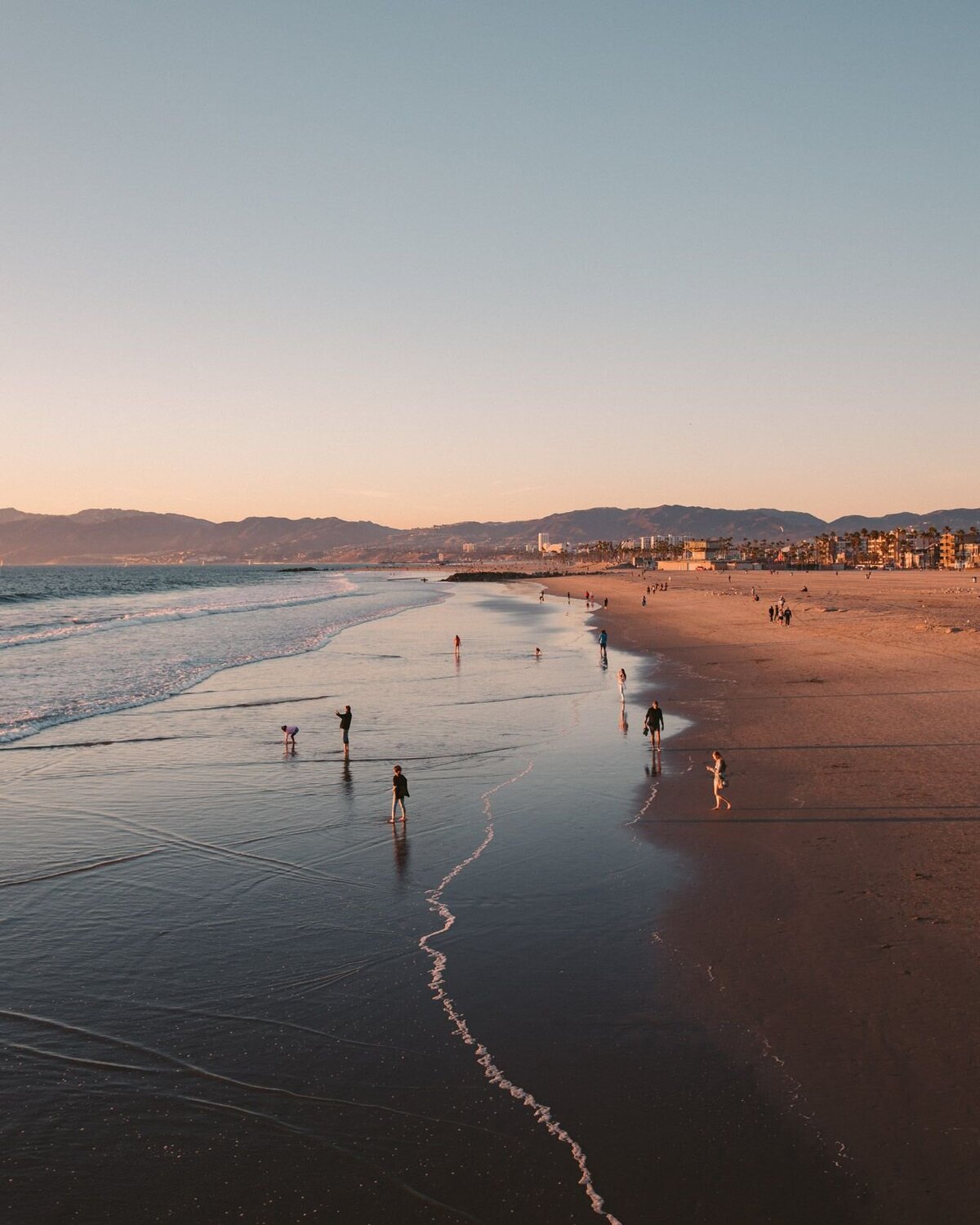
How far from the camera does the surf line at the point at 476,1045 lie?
21.6 feet

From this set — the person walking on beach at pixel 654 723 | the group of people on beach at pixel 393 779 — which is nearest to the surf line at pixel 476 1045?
the group of people on beach at pixel 393 779

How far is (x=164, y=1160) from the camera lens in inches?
270

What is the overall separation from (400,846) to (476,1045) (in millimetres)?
6905

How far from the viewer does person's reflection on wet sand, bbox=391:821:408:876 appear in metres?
14.0

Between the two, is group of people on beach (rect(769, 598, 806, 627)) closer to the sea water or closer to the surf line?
the sea water

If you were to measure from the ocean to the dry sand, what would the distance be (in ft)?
1.88

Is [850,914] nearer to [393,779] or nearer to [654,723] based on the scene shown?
[654,723]

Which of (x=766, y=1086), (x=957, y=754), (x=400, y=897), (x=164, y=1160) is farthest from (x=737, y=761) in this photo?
(x=164, y=1160)

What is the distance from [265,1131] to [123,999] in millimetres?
3325

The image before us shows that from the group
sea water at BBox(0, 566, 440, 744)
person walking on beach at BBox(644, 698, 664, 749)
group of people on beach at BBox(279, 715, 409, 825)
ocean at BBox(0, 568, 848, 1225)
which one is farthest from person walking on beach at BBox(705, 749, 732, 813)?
sea water at BBox(0, 566, 440, 744)

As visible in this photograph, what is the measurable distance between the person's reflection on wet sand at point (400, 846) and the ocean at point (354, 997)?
0.13m

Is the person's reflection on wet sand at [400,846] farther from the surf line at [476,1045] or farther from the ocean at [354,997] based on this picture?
the surf line at [476,1045]

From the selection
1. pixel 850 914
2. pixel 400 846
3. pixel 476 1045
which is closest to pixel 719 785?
pixel 850 914

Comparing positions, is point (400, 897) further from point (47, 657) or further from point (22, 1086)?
point (47, 657)
